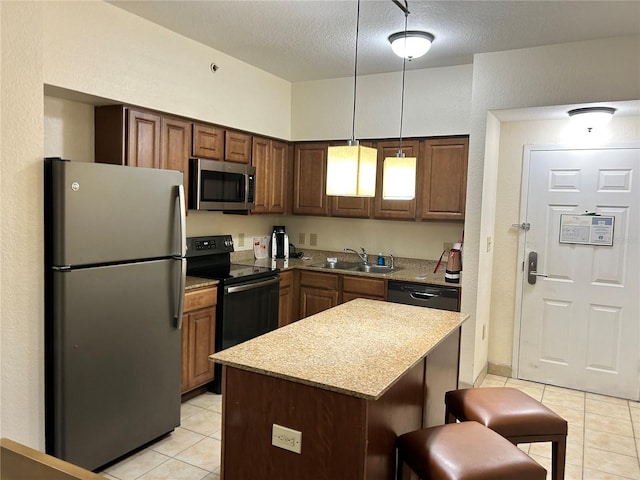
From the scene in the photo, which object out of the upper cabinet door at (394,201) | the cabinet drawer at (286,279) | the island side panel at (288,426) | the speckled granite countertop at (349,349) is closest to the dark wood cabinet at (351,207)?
the upper cabinet door at (394,201)

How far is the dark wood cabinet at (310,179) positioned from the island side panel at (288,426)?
2.94 metres

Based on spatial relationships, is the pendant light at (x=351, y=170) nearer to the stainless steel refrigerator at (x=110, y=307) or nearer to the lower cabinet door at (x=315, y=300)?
the stainless steel refrigerator at (x=110, y=307)

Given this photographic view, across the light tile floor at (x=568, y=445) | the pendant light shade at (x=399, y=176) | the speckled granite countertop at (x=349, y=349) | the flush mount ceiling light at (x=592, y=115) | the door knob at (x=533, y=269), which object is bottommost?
the light tile floor at (x=568, y=445)

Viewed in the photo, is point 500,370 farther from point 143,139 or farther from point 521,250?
point 143,139

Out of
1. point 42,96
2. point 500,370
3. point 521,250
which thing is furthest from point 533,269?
point 42,96

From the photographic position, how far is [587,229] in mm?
3824

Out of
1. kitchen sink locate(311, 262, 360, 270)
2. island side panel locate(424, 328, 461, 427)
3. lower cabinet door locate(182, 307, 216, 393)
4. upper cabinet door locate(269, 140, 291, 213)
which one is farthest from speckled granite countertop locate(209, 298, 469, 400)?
upper cabinet door locate(269, 140, 291, 213)

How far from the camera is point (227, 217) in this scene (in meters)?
4.44

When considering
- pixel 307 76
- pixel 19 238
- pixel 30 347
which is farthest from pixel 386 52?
pixel 30 347

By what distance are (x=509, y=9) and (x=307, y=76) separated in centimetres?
210

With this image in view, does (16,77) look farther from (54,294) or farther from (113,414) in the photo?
(113,414)

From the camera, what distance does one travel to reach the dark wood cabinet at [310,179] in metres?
4.62

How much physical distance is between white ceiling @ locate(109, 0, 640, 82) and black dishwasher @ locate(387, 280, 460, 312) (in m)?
1.78

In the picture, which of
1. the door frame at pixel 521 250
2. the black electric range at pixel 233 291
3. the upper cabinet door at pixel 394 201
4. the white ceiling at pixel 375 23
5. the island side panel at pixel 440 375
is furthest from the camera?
the upper cabinet door at pixel 394 201
